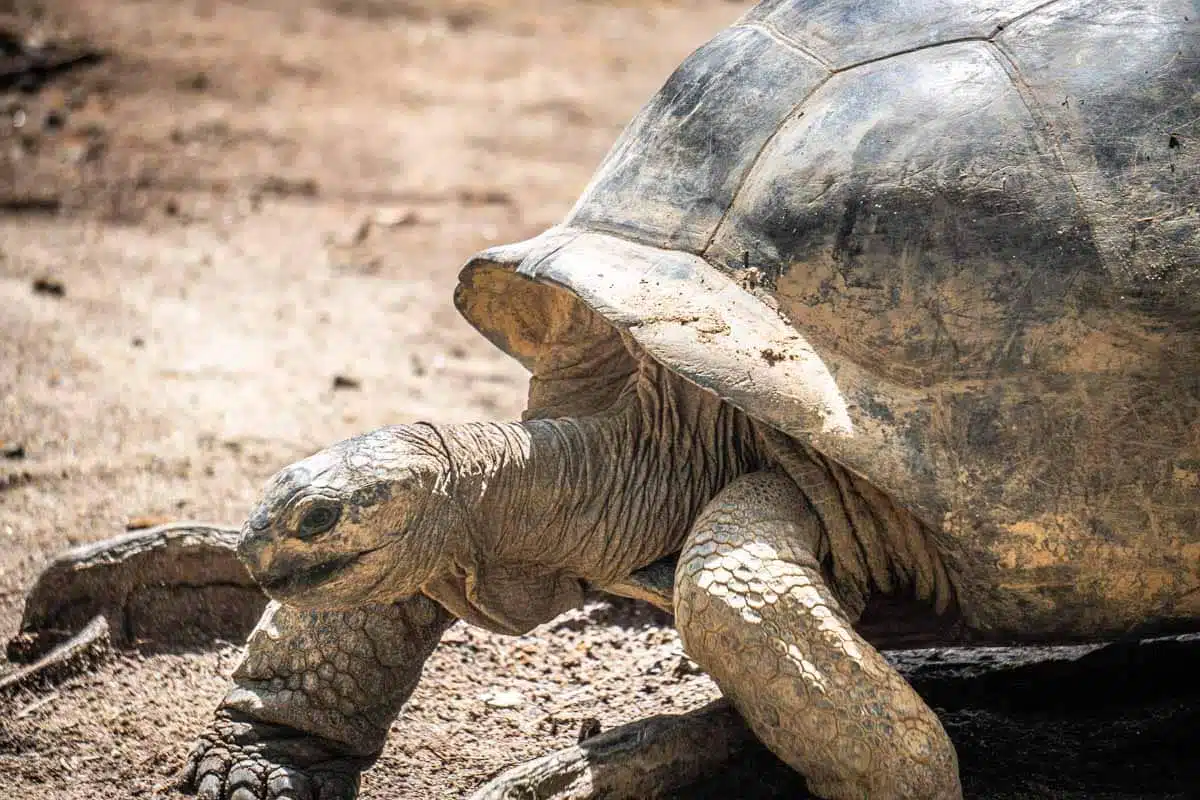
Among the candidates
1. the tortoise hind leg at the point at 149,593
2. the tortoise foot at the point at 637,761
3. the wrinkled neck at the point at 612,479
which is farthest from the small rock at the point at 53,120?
the tortoise foot at the point at 637,761

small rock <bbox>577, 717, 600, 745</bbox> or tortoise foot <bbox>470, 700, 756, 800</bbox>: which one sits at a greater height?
tortoise foot <bbox>470, 700, 756, 800</bbox>

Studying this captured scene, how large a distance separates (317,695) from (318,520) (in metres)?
0.75

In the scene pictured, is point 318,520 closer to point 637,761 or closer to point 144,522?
point 637,761

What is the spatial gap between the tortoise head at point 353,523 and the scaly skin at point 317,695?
395 millimetres

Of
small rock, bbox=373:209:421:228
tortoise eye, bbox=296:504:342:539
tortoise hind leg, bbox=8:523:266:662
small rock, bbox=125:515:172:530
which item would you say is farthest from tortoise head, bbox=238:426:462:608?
small rock, bbox=373:209:421:228

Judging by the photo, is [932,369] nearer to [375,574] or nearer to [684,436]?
[684,436]

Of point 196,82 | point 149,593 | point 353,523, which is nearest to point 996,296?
point 353,523

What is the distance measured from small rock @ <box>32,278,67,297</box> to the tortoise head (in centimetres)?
446

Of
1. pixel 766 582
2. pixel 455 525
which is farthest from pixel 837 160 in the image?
pixel 455 525

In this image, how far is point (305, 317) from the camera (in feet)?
23.2

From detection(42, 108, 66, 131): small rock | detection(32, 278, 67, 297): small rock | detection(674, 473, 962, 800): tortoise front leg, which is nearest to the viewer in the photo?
detection(674, 473, 962, 800): tortoise front leg

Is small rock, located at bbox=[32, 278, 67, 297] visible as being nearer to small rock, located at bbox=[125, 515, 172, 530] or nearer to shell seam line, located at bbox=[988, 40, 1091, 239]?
small rock, located at bbox=[125, 515, 172, 530]

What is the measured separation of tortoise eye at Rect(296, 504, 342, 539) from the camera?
304cm

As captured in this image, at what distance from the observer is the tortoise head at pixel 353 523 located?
305 cm
